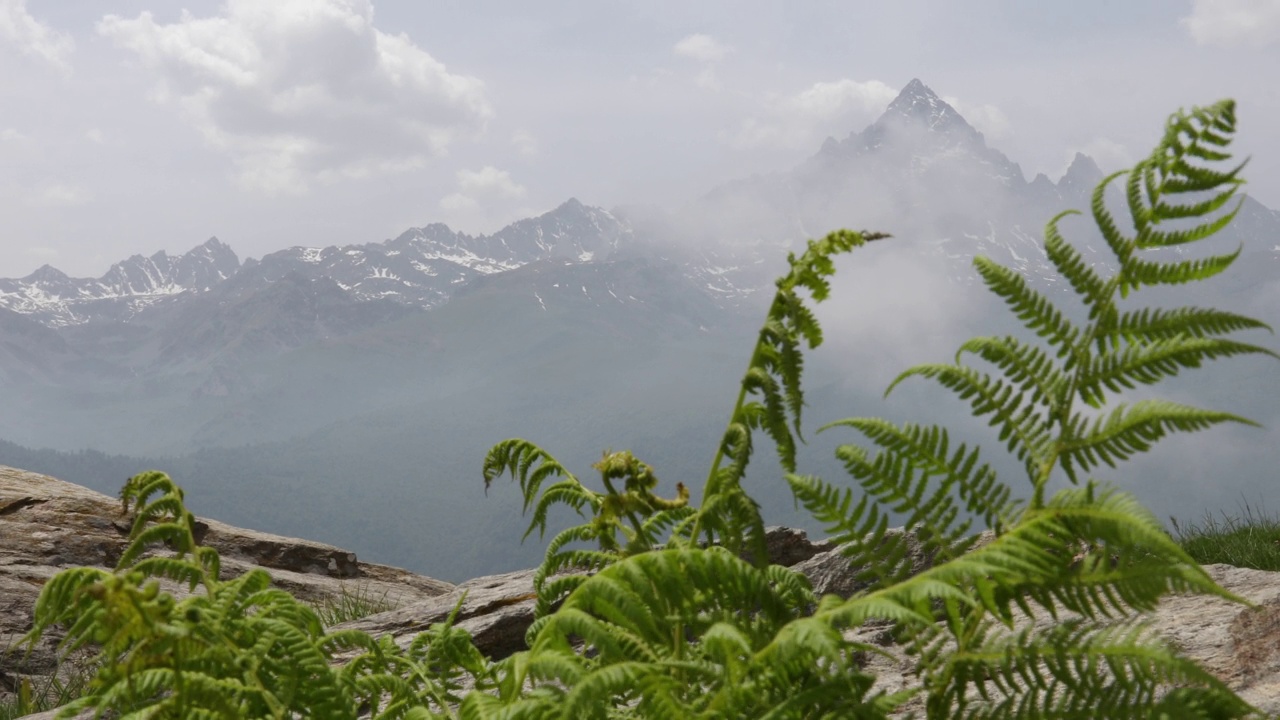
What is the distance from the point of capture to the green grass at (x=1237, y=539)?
6.07m

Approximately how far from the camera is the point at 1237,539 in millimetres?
7176

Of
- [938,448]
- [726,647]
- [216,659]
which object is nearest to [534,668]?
[726,647]

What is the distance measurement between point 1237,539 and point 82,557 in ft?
36.8

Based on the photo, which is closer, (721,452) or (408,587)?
(721,452)

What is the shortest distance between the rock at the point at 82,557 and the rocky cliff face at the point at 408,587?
0.04 feet

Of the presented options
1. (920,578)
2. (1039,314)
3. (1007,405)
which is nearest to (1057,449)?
(1007,405)

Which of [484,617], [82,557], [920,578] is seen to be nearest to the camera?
[920,578]

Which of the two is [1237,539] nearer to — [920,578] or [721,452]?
[721,452]

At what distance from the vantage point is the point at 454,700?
93.0 inches

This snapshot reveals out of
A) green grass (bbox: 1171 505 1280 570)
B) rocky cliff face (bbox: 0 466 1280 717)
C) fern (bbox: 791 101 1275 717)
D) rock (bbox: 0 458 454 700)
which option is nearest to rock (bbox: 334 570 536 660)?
rocky cliff face (bbox: 0 466 1280 717)

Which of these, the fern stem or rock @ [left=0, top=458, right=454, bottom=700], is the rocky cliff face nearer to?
rock @ [left=0, top=458, right=454, bottom=700]

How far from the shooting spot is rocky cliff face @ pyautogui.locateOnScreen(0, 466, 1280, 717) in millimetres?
2676

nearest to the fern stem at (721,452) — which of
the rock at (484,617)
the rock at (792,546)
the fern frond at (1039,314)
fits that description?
the fern frond at (1039,314)

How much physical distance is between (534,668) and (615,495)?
0.60 meters
